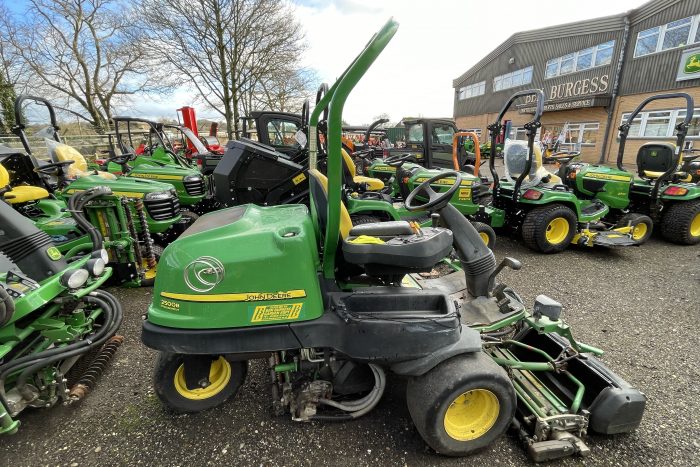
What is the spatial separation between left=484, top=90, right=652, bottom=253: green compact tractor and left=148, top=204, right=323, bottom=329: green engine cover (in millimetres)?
4344

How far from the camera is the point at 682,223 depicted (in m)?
5.70

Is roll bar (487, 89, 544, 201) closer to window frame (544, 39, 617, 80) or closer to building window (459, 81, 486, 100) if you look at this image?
window frame (544, 39, 617, 80)

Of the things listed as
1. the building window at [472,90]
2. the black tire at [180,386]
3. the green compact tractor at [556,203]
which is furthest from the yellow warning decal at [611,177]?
the building window at [472,90]

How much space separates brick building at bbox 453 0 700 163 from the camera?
14.9 m

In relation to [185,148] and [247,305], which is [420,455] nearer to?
[247,305]

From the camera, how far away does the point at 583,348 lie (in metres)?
2.39

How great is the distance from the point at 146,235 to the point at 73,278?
81.4 inches

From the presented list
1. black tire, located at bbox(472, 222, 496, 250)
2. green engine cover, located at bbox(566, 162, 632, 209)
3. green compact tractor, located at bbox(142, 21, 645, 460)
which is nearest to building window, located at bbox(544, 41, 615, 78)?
green engine cover, located at bbox(566, 162, 632, 209)

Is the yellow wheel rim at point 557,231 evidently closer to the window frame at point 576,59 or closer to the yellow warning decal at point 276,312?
the yellow warning decal at point 276,312

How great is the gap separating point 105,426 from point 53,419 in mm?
373

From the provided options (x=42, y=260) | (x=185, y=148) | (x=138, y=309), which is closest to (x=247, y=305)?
(x=42, y=260)

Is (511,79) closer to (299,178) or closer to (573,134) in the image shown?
(573,134)

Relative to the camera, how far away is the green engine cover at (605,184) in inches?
233

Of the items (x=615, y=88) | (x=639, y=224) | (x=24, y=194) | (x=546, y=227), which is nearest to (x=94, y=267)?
(x=24, y=194)
